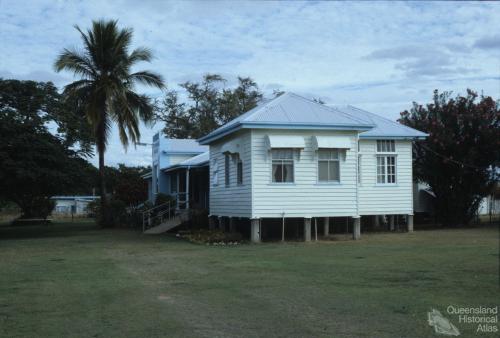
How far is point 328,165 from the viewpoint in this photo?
2264cm

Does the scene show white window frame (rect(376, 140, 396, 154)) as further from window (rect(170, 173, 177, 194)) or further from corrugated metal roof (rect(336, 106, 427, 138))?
window (rect(170, 173, 177, 194))

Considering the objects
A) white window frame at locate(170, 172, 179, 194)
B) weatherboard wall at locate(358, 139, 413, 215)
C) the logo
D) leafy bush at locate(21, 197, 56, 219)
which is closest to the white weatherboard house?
weatherboard wall at locate(358, 139, 413, 215)

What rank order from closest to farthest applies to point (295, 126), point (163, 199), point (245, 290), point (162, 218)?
point (245, 290)
point (295, 126)
point (162, 218)
point (163, 199)

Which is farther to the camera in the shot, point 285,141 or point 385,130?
point 385,130

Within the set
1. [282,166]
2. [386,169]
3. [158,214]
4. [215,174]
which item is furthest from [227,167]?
[158,214]

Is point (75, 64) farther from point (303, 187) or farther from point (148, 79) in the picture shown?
point (303, 187)

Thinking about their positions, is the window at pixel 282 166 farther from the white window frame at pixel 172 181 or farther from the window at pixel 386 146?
the white window frame at pixel 172 181

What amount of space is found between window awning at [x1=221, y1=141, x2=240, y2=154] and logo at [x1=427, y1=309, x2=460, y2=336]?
1539 cm

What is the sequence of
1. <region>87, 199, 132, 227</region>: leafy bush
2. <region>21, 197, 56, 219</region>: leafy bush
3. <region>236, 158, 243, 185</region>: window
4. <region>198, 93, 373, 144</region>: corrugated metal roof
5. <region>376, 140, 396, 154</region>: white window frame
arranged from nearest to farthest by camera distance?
<region>198, 93, 373, 144</region>: corrugated metal roof
<region>236, 158, 243, 185</region>: window
<region>376, 140, 396, 154</region>: white window frame
<region>87, 199, 132, 227</region>: leafy bush
<region>21, 197, 56, 219</region>: leafy bush

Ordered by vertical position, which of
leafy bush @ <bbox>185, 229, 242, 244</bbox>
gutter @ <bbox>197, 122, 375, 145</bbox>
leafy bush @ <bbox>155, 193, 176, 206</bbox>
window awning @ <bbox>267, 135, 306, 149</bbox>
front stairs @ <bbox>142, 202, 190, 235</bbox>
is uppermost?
gutter @ <bbox>197, 122, 375, 145</bbox>

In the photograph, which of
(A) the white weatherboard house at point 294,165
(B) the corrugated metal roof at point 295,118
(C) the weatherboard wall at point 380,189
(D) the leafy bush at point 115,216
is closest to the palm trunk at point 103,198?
(D) the leafy bush at point 115,216

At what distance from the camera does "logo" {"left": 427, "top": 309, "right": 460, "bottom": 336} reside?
296 inches

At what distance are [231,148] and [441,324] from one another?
16643 mm

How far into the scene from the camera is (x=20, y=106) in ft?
90.3
